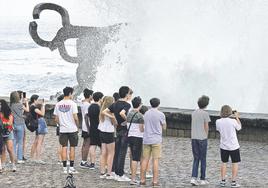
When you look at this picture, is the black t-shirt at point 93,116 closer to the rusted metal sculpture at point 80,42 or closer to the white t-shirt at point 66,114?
the white t-shirt at point 66,114

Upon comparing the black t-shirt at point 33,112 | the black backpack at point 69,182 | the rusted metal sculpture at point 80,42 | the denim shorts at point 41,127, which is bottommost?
the black backpack at point 69,182

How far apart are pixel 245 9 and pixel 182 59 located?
109 inches

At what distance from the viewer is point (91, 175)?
9.61 m

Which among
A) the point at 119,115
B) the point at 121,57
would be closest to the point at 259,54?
the point at 121,57

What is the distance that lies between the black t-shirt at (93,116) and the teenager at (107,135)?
18.3 inches

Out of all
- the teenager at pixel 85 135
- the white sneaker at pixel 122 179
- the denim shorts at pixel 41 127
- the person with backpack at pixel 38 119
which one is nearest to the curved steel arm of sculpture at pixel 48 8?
the person with backpack at pixel 38 119

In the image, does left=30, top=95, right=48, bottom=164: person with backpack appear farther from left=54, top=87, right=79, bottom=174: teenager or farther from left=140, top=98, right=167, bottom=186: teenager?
left=140, top=98, right=167, bottom=186: teenager

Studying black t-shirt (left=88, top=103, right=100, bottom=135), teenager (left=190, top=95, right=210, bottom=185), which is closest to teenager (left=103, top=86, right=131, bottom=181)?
black t-shirt (left=88, top=103, right=100, bottom=135)

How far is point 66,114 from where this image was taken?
948 centimetres

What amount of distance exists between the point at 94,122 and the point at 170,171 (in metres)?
1.43

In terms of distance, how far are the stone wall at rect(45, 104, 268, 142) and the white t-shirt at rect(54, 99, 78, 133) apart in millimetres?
4102

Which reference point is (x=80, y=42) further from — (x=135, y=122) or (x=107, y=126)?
(x=135, y=122)

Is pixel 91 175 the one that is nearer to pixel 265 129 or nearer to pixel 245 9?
pixel 265 129

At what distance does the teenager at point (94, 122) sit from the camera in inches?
384
